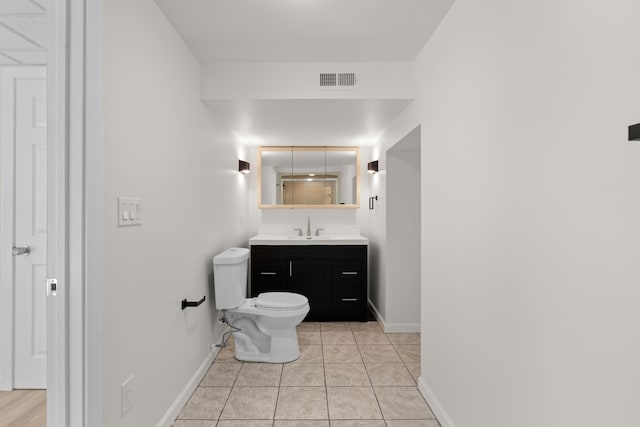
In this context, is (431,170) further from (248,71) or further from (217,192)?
(217,192)

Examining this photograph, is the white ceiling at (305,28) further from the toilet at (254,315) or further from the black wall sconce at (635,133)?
the toilet at (254,315)

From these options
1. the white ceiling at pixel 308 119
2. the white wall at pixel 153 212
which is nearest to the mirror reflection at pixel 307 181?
the white ceiling at pixel 308 119

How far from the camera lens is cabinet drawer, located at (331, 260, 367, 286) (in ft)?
12.4

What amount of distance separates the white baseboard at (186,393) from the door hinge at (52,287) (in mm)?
1000

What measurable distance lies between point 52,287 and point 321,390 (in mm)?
1745

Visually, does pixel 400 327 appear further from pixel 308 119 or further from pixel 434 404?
pixel 308 119

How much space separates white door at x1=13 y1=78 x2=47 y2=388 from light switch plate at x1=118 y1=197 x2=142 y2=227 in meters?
1.15

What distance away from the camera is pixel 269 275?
3756 millimetres

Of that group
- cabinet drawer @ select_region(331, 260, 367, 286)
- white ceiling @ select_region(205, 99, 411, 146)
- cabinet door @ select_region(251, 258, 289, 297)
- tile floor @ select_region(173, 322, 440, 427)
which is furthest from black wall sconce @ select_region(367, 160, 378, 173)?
tile floor @ select_region(173, 322, 440, 427)

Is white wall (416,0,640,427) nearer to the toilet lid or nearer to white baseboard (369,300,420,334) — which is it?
the toilet lid

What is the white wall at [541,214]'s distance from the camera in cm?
86

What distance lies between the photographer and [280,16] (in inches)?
76.6

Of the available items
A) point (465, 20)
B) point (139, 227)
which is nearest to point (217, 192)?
point (139, 227)

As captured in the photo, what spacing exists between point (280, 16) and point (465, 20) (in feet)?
3.19
